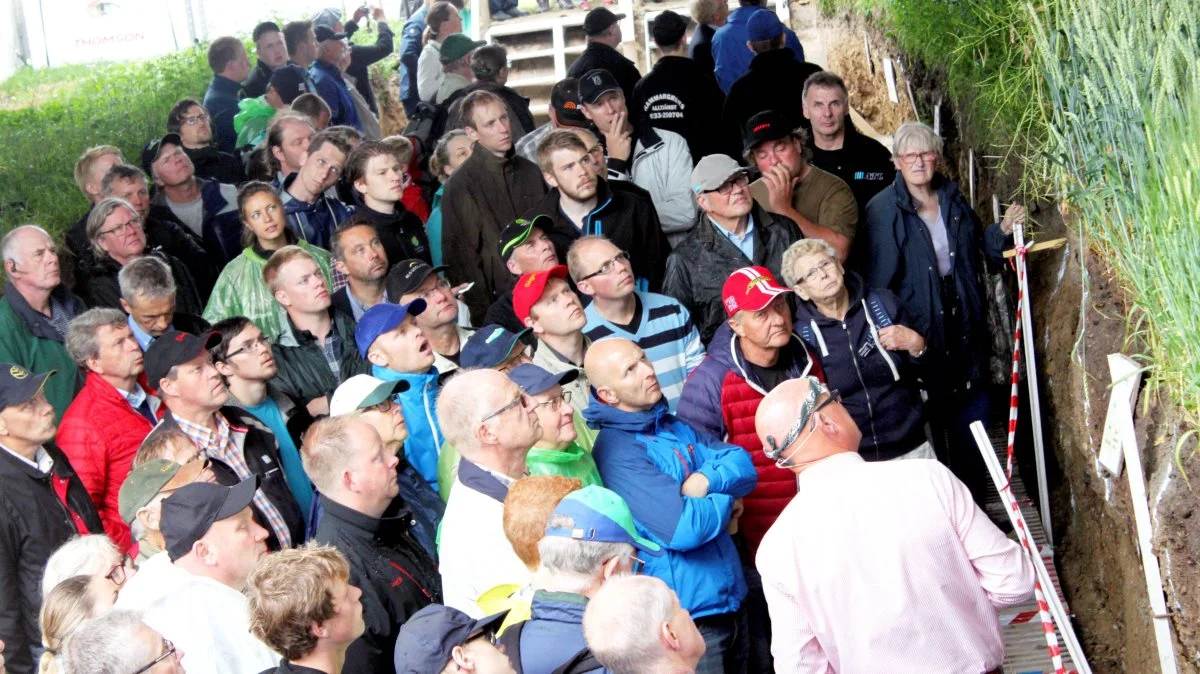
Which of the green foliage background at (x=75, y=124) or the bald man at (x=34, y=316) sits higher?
the green foliage background at (x=75, y=124)

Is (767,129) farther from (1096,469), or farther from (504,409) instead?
(504,409)

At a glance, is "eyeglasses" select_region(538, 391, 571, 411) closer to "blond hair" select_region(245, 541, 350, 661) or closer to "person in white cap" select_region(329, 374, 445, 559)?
"person in white cap" select_region(329, 374, 445, 559)

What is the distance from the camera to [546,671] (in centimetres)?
362

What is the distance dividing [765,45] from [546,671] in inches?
245

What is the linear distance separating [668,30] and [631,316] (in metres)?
3.45

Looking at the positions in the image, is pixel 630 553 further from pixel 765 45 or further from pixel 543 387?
pixel 765 45

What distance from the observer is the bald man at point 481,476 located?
4.34m

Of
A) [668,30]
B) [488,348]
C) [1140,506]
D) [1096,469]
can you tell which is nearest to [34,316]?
[488,348]

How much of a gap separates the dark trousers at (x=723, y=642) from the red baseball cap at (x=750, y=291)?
1.27m

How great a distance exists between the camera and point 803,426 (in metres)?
3.91

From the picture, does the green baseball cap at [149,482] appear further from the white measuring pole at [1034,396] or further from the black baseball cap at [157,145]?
the black baseball cap at [157,145]

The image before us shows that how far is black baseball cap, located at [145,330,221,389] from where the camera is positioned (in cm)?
568

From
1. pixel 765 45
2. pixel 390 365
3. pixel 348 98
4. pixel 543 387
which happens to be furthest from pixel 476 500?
pixel 348 98

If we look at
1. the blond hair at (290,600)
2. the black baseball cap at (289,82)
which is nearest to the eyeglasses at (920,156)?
the blond hair at (290,600)
